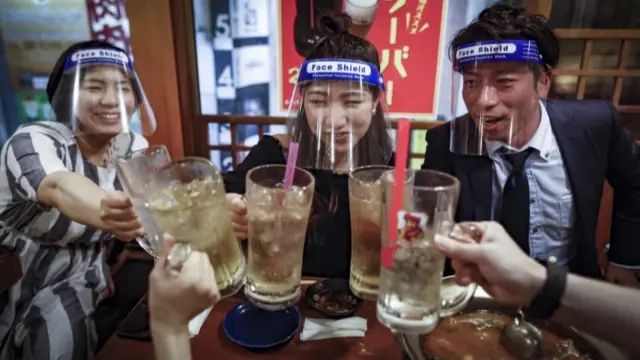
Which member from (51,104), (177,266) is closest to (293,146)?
(177,266)

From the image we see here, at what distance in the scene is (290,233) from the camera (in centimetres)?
94

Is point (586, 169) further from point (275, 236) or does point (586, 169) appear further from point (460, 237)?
point (275, 236)

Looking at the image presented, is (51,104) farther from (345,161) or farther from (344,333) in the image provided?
(344,333)

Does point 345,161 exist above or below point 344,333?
above

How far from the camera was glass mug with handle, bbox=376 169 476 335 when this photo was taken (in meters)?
0.81

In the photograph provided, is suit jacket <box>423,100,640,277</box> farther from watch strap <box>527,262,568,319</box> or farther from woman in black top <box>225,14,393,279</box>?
watch strap <box>527,262,568,319</box>

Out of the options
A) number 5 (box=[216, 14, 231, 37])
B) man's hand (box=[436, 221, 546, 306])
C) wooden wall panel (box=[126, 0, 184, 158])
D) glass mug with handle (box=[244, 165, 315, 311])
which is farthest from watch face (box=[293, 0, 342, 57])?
man's hand (box=[436, 221, 546, 306])

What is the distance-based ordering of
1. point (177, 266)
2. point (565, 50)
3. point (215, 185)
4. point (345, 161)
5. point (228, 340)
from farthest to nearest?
1. point (565, 50)
2. point (345, 161)
3. point (228, 340)
4. point (215, 185)
5. point (177, 266)

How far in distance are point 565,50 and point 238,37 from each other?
2104 mm

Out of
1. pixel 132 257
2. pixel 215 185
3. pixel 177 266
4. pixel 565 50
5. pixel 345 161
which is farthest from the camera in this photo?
pixel 565 50

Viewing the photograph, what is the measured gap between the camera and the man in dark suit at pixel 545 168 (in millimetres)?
1745

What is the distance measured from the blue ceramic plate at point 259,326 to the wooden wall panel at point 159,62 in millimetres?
1961

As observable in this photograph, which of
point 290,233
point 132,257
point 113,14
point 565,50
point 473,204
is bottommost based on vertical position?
point 132,257

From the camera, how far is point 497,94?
1631mm
